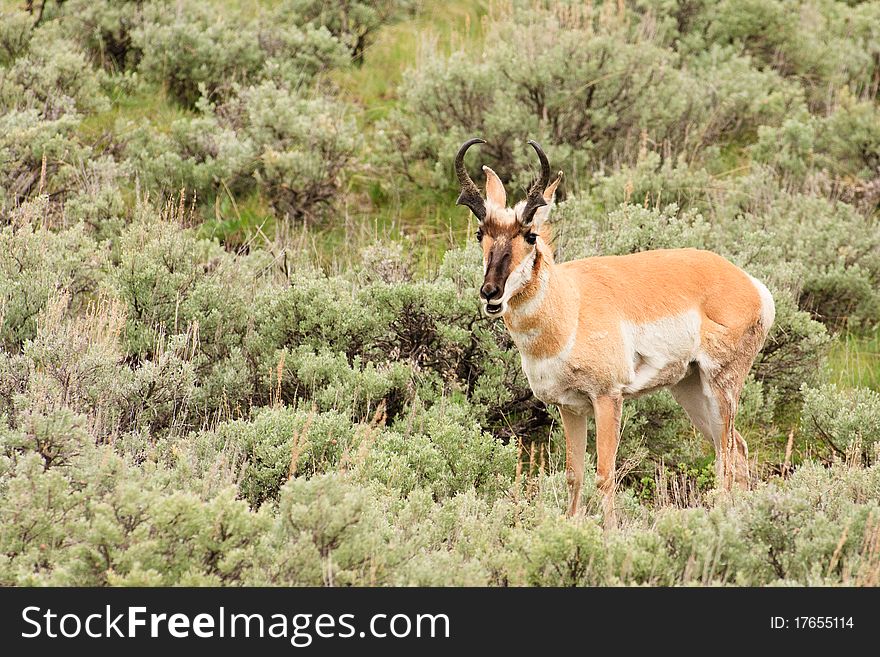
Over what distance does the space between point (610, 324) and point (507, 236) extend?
893mm

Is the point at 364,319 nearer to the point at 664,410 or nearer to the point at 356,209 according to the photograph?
the point at 664,410

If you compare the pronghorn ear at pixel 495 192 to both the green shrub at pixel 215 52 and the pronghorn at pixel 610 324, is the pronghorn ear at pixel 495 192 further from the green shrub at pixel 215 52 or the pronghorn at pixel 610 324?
the green shrub at pixel 215 52

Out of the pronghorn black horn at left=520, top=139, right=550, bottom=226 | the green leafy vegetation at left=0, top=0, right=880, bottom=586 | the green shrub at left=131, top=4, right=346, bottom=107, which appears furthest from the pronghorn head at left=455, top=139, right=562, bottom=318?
the green shrub at left=131, top=4, right=346, bottom=107

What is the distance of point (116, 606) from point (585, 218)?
6220 mm

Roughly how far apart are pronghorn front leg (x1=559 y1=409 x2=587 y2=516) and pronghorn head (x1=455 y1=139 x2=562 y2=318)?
40.7 inches

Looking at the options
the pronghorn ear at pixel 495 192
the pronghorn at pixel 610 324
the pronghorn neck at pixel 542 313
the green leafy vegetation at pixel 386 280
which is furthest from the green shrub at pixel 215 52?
the pronghorn neck at pixel 542 313

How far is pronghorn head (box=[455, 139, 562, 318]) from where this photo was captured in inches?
223

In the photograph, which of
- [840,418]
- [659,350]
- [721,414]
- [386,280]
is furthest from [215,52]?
[840,418]

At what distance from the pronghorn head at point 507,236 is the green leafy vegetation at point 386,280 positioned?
0.94 meters

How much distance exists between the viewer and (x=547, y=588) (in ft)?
14.8

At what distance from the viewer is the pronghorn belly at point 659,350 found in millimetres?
6371

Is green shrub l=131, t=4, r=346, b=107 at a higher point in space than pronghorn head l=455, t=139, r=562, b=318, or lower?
lower

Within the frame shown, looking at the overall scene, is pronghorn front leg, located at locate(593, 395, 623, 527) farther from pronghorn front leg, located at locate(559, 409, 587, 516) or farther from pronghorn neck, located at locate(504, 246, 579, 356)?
pronghorn neck, located at locate(504, 246, 579, 356)

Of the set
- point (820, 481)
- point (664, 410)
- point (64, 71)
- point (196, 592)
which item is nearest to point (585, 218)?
point (664, 410)
